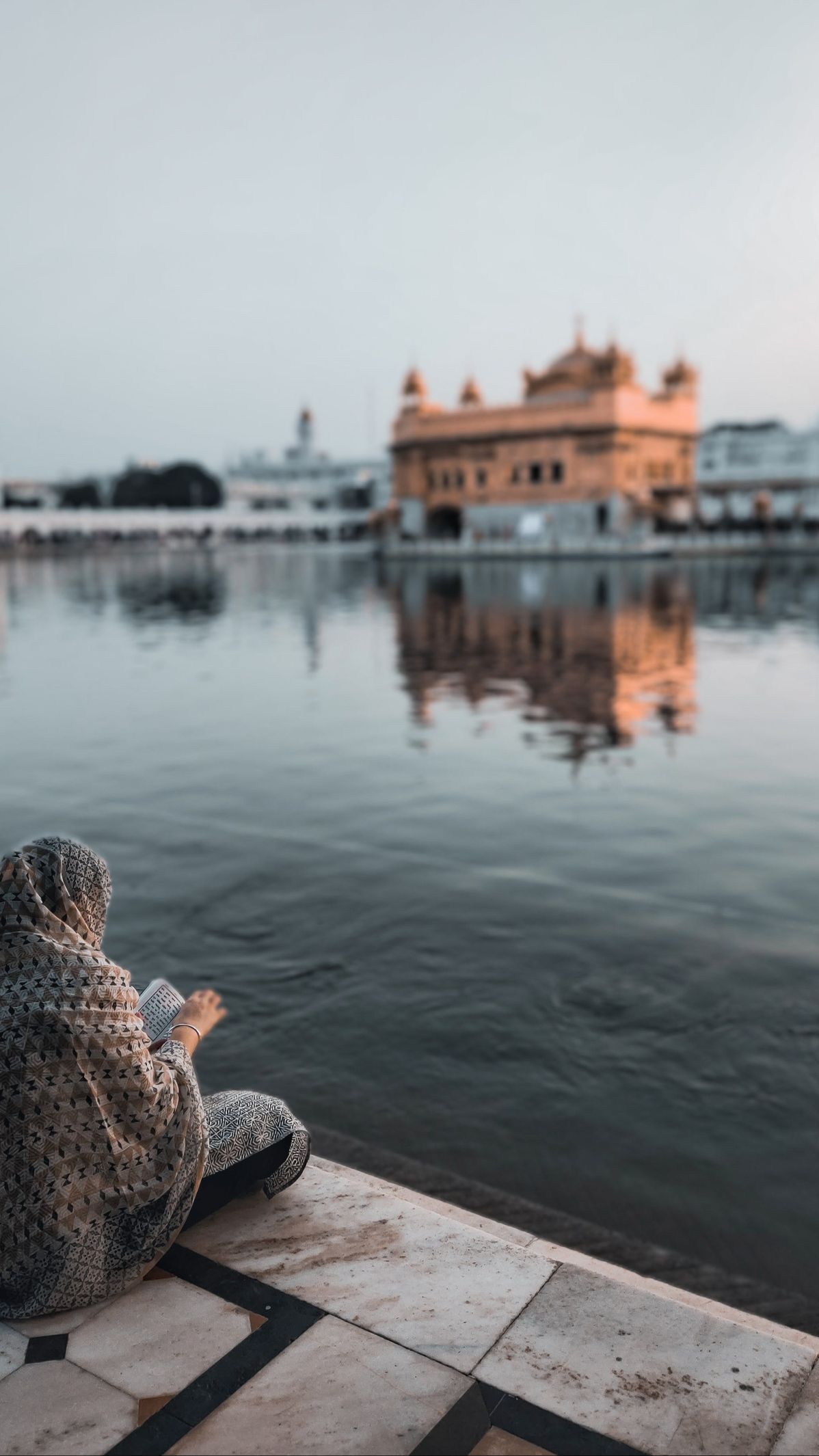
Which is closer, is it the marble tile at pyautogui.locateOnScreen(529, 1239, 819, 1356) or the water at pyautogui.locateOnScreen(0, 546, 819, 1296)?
the marble tile at pyautogui.locateOnScreen(529, 1239, 819, 1356)

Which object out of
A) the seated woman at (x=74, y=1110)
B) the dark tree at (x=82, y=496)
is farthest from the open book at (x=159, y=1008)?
the dark tree at (x=82, y=496)

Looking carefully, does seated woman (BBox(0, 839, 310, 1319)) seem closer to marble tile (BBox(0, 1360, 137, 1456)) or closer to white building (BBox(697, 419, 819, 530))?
marble tile (BBox(0, 1360, 137, 1456))

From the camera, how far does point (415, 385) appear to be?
61.7 meters

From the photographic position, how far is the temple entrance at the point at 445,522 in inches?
2408

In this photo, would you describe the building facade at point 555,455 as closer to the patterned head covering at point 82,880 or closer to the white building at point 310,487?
the white building at point 310,487

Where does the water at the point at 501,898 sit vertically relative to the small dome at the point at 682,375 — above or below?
below

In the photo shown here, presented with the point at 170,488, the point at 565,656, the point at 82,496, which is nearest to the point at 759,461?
the point at 170,488

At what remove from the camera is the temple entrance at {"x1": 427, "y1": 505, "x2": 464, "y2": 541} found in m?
61.2

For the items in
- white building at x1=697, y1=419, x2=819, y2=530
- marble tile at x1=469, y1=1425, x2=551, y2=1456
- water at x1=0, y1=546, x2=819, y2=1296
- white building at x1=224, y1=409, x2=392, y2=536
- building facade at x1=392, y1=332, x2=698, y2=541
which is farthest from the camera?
white building at x1=224, y1=409, x2=392, y2=536

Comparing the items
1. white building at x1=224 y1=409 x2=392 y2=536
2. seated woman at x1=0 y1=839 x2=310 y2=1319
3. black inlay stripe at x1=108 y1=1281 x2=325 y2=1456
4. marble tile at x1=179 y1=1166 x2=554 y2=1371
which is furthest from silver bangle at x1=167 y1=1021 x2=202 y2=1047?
white building at x1=224 y1=409 x2=392 y2=536

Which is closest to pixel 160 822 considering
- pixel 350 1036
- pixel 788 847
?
pixel 350 1036

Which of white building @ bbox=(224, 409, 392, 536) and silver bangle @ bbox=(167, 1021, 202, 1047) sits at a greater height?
white building @ bbox=(224, 409, 392, 536)

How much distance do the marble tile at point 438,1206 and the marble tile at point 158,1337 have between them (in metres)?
0.56

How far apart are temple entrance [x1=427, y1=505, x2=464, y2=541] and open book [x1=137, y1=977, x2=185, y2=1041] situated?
2312 inches
